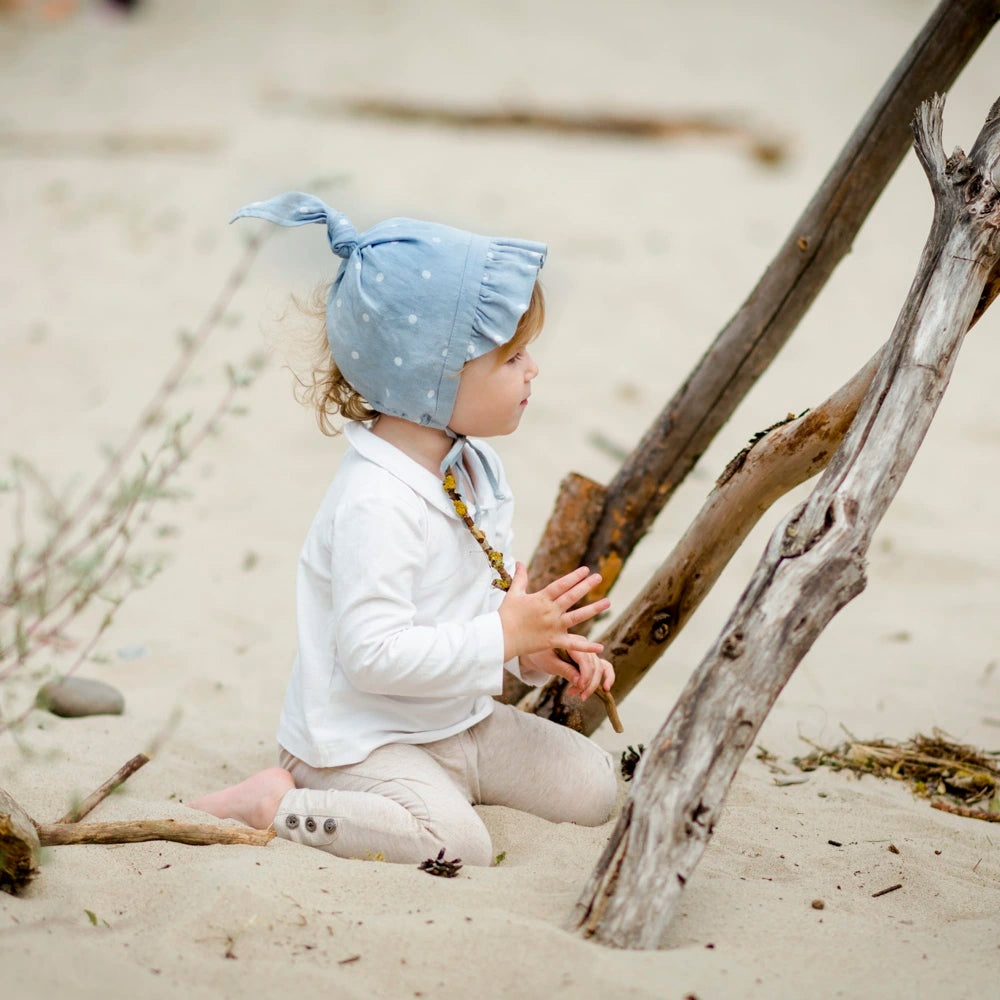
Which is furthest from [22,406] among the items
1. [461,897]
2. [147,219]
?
[461,897]

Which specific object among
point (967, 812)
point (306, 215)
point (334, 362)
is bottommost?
point (967, 812)

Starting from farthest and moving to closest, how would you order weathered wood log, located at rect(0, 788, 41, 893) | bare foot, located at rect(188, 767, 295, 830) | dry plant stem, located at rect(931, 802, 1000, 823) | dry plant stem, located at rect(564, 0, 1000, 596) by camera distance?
dry plant stem, located at rect(564, 0, 1000, 596) → dry plant stem, located at rect(931, 802, 1000, 823) → bare foot, located at rect(188, 767, 295, 830) → weathered wood log, located at rect(0, 788, 41, 893)

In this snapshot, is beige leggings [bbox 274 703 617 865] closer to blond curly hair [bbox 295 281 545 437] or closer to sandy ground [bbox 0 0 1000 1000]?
sandy ground [bbox 0 0 1000 1000]

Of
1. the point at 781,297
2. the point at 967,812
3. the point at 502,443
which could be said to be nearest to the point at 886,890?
the point at 967,812

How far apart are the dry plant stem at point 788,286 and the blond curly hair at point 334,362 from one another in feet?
2.22

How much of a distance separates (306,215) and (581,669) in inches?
40.2

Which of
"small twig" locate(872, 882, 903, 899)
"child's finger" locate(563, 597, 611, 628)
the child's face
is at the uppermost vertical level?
the child's face

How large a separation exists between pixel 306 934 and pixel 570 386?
13.8 feet

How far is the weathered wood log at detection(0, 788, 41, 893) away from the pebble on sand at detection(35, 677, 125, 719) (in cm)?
106

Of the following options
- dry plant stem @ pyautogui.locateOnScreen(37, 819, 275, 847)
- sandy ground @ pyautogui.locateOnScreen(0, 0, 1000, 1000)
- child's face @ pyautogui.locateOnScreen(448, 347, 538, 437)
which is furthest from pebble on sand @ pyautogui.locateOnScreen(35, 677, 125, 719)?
child's face @ pyautogui.locateOnScreen(448, 347, 538, 437)

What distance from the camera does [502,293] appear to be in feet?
7.01

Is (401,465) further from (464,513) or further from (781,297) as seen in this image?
(781,297)

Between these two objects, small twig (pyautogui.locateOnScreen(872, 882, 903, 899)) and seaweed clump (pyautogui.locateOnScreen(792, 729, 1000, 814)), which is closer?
small twig (pyautogui.locateOnScreen(872, 882, 903, 899))

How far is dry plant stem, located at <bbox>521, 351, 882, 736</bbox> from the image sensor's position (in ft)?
7.41
